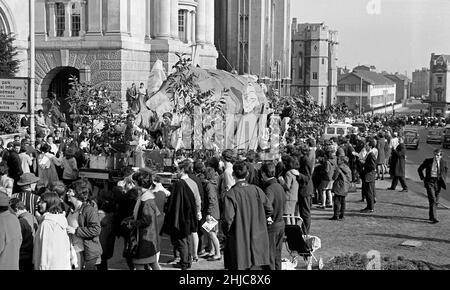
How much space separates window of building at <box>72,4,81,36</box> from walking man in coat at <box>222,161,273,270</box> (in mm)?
26214

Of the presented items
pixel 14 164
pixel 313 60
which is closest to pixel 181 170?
pixel 14 164

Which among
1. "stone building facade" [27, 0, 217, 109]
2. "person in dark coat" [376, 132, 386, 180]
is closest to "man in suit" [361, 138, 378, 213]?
"person in dark coat" [376, 132, 386, 180]

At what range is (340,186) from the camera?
17531 mm

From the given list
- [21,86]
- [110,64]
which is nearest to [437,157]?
[21,86]

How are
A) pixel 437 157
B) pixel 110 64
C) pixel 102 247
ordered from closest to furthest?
pixel 102 247 → pixel 437 157 → pixel 110 64

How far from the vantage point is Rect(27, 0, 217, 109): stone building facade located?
109 feet

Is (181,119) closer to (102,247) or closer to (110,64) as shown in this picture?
(102,247)

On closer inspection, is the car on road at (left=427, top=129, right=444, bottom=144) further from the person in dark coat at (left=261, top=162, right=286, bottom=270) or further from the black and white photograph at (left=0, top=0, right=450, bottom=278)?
the person in dark coat at (left=261, top=162, right=286, bottom=270)

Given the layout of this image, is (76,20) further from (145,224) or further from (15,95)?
(145,224)

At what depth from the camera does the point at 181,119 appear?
19.2 m

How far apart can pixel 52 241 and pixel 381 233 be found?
29.5 ft

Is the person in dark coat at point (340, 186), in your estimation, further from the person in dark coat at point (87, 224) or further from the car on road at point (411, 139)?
the car on road at point (411, 139)
